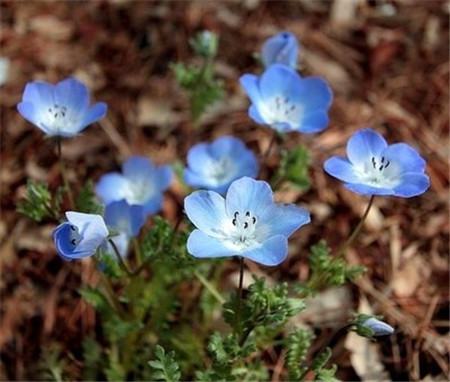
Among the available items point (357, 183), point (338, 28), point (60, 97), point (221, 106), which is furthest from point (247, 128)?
point (357, 183)

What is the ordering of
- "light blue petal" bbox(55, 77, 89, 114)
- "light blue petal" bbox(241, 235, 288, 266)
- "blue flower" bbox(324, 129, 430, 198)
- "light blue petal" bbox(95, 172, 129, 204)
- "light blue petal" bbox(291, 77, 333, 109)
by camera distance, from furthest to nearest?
"light blue petal" bbox(95, 172, 129, 204), "light blue petal" bbox(291, 77, 333, 109), "light blue petal" bbox(55, 77, 89, 114), "blue flower" bbox(324, 129, 430, 198), "light blue petal" bbox(241, 235, 288, 266)

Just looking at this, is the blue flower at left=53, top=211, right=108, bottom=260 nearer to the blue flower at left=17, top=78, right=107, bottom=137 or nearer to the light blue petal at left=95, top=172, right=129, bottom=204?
the blue flower at left=17, top=78, right=107, bottom=137

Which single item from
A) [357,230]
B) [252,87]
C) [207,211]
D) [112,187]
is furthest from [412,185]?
[112,187]

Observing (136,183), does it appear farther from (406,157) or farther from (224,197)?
(406,157)

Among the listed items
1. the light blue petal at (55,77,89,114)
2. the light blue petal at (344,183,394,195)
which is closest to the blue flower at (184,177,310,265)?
the light blue petal at (344,183,394,195)

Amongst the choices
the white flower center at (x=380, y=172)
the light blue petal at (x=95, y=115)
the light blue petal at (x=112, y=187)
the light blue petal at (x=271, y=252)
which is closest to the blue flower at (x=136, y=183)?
the light blue petal at (x=112, y=187)

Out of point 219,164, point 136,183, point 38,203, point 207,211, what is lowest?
point 136,183

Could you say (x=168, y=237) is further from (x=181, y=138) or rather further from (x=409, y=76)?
(x=409, y=76)
